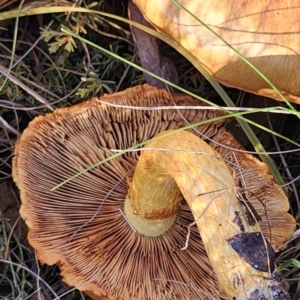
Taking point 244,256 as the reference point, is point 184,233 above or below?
below

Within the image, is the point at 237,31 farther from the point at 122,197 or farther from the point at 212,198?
the point at 122,197

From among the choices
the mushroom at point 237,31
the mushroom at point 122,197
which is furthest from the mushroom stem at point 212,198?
the mushroom at point 237,31

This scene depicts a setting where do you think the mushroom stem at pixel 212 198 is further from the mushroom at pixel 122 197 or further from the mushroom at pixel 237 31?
the mushroom at pixel 237 31

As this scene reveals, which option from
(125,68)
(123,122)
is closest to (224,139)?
(123,122)

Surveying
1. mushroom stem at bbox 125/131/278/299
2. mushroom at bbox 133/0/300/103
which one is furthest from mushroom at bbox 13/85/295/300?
mushroom at bbox 133/0/300/103

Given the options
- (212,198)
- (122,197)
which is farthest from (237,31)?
(122,197)

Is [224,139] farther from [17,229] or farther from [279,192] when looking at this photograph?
[17,229]

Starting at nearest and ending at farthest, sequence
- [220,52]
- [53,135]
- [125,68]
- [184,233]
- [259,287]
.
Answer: [259,287] < [220,52] < [53,135] < [184,233] < [125,68]
